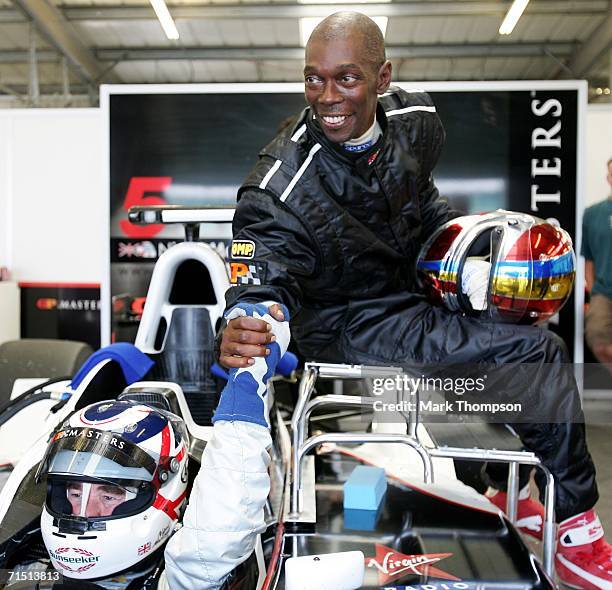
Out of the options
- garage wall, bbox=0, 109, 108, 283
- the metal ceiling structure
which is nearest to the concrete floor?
garage wall, bbox=0, 109, 108, 283

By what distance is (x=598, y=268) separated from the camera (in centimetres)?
318

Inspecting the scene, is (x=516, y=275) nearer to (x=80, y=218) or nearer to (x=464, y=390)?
(x=464, y=390)

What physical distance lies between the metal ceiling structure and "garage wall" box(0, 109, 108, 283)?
1.76m

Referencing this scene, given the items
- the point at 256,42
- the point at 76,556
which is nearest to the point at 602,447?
the point at 76,556

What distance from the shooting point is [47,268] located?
4.31 metres

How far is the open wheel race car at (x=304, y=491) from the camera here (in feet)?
3.90

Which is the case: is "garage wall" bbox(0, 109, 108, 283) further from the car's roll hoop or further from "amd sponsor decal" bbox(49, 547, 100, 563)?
"amd sponsor decal" bbox(49, 547, 100, 563)

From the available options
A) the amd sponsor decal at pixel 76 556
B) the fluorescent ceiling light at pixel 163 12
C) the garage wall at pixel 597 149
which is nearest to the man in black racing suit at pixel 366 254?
the amd sponsor decal at pixel 76 556

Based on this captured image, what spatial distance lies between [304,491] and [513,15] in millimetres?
5738

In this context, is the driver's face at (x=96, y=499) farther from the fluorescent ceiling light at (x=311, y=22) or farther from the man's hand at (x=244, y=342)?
the fluorescent ceiling light at (x=311, y=22)

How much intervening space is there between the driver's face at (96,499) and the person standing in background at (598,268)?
2311 mm

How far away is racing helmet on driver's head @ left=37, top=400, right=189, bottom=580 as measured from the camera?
1.14m

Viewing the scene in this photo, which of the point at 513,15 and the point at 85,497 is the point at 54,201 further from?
the point at 513,15

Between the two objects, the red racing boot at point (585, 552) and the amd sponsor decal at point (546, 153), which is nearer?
the red racing boot at point (585, 552)
